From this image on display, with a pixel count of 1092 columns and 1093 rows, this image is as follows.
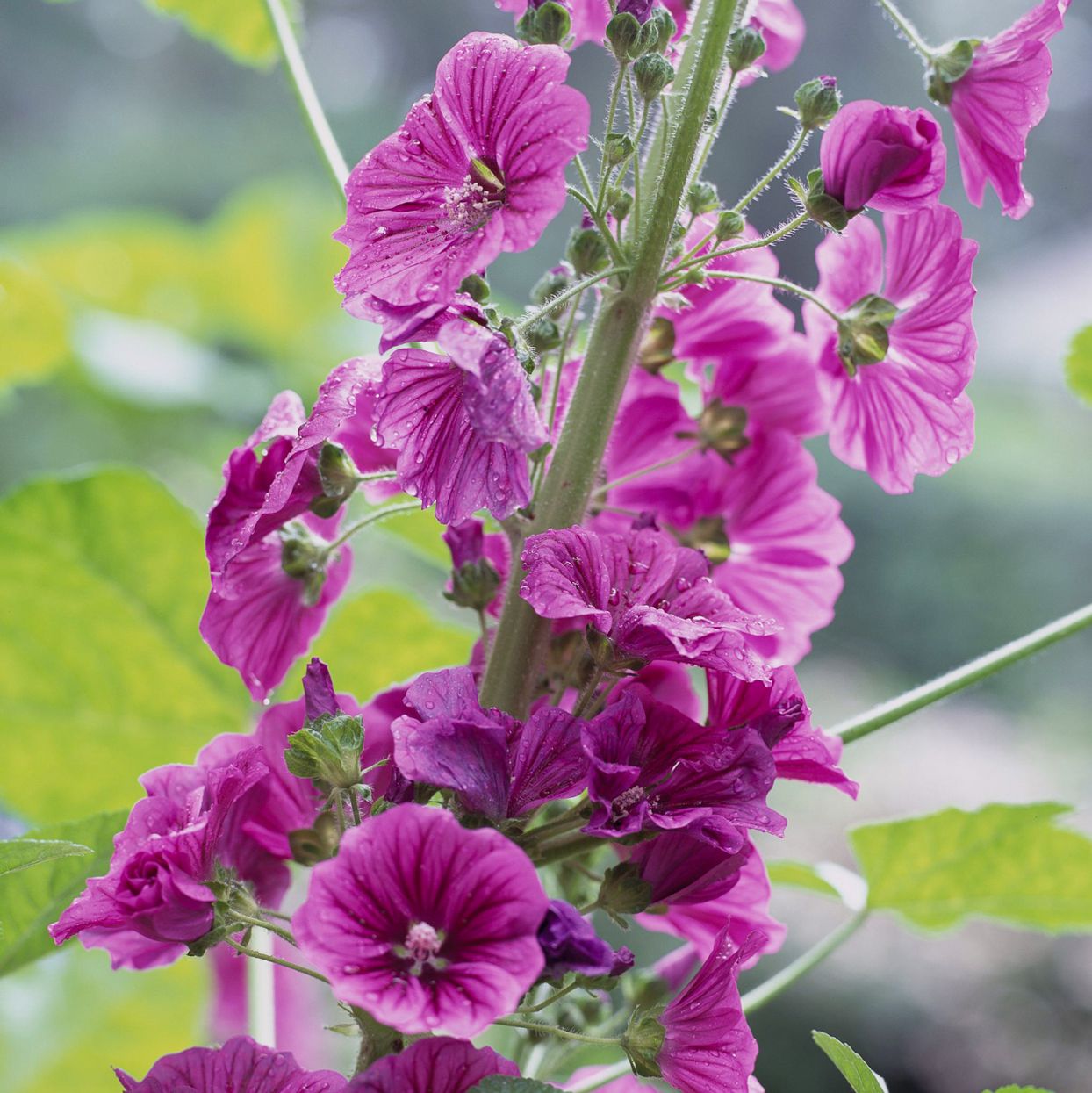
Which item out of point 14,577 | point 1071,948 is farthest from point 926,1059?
point 14,577

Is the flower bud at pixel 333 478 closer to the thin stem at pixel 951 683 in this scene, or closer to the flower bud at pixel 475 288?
the flower bud at pixel 475 288

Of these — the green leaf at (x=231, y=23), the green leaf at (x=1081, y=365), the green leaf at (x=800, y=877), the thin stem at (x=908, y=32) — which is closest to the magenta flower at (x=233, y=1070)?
the green leaf at (x=800, y=877)

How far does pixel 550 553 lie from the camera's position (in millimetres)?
668

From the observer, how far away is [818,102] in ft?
2.48

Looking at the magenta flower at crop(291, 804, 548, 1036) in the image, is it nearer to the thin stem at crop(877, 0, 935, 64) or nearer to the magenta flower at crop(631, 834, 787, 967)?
the magenta flower at crop(631, 834, 787, 967)

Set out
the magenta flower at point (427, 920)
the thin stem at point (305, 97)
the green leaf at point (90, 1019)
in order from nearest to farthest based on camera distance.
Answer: the magenta flower at point (427, 920) < the thin stem at point (305, 97) < the green leaf at point (90, 1019)

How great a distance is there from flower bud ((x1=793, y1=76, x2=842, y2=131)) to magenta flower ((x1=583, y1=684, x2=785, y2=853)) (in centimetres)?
35

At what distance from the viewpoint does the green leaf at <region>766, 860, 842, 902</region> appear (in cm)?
117

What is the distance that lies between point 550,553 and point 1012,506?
260 inches

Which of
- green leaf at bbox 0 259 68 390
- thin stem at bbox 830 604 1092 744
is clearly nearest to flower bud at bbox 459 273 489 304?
thin stem at bbox 830 604 1092 744

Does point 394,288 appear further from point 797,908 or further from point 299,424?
point 797,908

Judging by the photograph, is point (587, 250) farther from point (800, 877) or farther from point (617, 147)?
point (800, 877)

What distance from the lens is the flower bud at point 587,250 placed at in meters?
0.75

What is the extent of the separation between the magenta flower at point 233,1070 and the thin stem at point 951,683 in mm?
369
